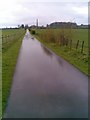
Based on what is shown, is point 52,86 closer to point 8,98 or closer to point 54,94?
point 54,94

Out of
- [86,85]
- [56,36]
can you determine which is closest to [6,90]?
[86,85]

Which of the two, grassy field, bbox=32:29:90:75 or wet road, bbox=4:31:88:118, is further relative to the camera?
grassy field, bbox=32:29:90:75

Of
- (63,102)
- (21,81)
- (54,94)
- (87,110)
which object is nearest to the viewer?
(87,110)

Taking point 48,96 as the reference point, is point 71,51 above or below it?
above

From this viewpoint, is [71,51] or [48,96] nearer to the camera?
[48,96]

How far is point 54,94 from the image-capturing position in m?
8.70

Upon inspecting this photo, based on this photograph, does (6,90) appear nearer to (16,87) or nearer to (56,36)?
(16,87)

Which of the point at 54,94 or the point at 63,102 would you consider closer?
the point at 63,102

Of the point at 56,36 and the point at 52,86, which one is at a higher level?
the point at 56,36

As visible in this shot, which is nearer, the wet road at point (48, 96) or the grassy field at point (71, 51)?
the wet road at point (48, 96)

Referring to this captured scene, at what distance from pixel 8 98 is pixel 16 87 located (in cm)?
152

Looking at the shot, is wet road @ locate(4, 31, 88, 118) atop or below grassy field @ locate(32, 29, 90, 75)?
below

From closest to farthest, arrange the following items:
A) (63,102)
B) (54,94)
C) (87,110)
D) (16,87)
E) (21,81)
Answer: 1. (87,110)
2. (63,102)
3. (54,94)
4. (16,87)
5. (21,81)

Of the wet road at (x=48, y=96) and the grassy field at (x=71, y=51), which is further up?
the grassy field at (x=71, y=51)
